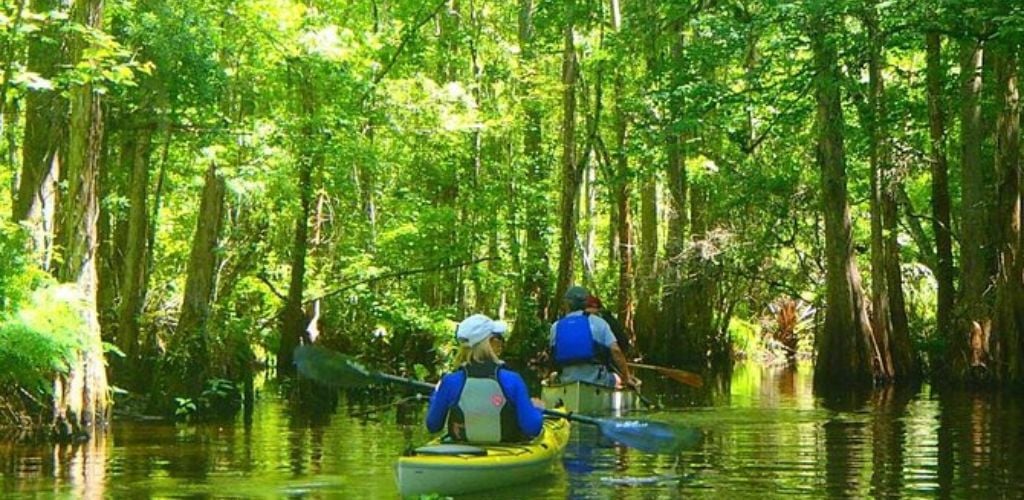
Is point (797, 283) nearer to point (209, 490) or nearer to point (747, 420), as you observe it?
point (747, 420)

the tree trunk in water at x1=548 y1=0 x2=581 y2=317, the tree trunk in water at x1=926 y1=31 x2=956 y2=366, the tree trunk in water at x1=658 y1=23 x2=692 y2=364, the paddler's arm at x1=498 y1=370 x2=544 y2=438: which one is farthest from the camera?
the tree trunk in water at x1=658 y1=23 x2=692 y2=364

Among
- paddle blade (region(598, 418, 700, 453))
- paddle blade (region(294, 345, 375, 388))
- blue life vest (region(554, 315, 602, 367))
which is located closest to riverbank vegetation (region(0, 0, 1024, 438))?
paddle blade (region(294, 345, 375, 388))

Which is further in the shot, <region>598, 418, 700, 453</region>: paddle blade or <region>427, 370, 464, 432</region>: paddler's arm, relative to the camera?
<region>598, 418, 700, 453</region>: paddle blade

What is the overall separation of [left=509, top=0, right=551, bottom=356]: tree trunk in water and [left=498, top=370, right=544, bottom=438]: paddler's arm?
660 inches

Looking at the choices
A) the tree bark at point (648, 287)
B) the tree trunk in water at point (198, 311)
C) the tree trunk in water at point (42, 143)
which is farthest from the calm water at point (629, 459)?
the tree bark at point (648, 287)

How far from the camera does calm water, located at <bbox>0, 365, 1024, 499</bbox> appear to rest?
1016 cm

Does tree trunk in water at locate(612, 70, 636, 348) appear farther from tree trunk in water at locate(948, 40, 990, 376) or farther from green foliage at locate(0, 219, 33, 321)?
green foliage at locate(0, 219, 33, 321)

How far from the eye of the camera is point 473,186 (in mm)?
28266

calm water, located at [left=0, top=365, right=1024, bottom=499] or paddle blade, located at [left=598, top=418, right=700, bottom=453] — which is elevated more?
paddle blade, located at [left=598, top=418, right=700, bottom=453]

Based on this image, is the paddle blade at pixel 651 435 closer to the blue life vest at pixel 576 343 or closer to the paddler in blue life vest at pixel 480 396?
the paddler in blue life vest at pixel 480 396

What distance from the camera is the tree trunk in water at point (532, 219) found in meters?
27.7

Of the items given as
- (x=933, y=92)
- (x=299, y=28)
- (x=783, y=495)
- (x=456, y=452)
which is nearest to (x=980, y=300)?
(x=933, y=92)

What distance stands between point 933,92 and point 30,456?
12.8 metres

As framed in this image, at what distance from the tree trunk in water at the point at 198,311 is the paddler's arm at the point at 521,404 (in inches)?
299
